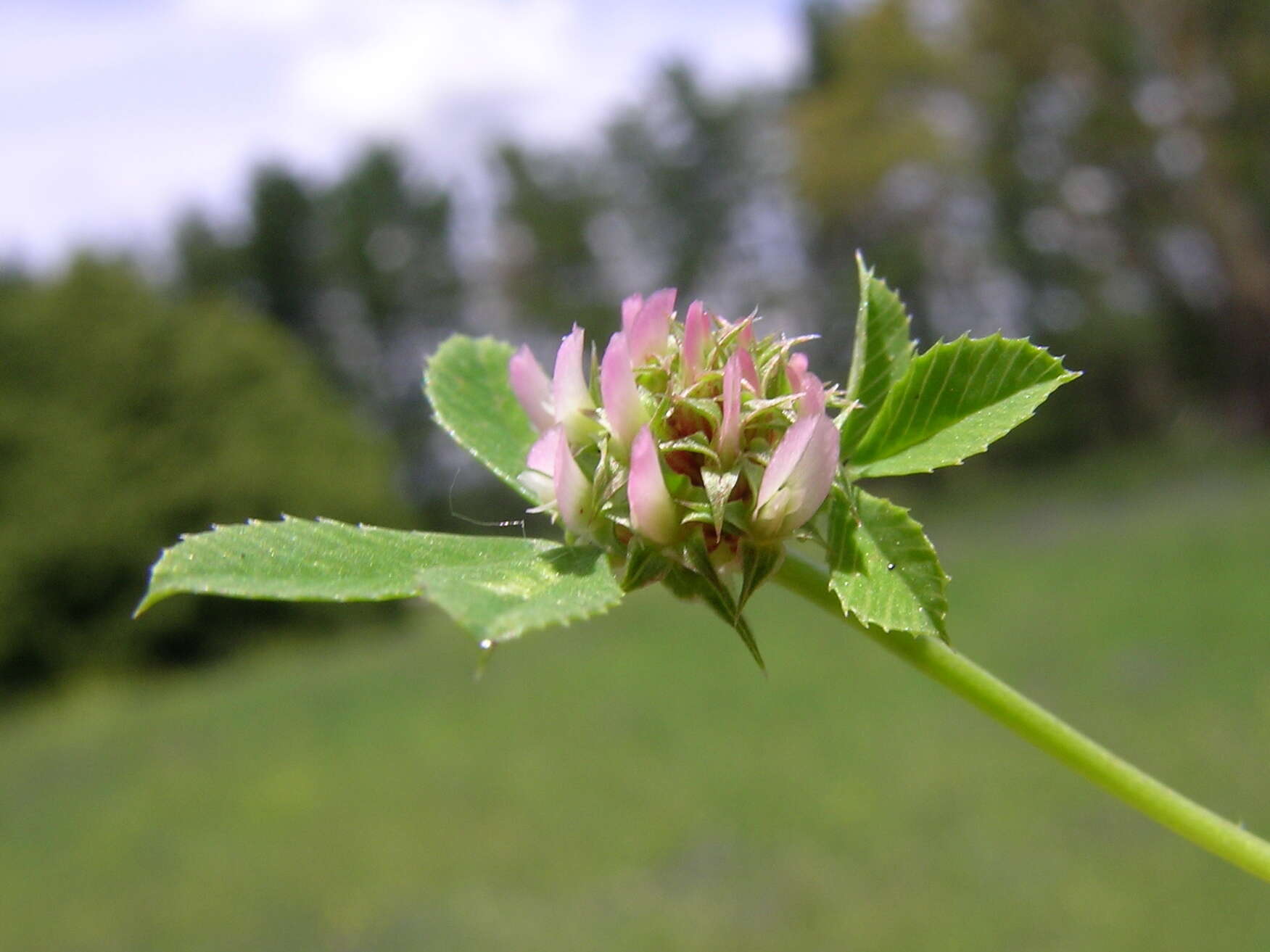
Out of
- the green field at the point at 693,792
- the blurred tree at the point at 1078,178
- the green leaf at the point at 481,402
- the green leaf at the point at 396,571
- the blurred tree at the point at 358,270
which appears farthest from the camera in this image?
the blurred tree at the point at 358,270

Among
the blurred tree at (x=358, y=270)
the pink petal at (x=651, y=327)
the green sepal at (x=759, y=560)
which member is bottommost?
the blurred tree at (x=358, y=270)

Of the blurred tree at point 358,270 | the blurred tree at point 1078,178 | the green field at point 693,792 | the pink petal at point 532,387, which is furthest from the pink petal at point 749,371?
the blurred tree at point 358,270

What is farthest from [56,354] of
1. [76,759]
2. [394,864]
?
[394,864]

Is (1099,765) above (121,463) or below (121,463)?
above

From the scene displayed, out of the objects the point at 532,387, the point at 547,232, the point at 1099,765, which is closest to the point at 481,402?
the point at 532,387

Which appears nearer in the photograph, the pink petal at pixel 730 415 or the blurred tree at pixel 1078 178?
the pink petal at pixel 730 415

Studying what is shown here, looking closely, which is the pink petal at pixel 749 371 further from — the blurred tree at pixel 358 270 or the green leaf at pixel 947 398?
the blurred tree at pixel 358 270

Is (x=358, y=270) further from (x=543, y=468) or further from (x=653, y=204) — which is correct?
(x=543, y=468)
